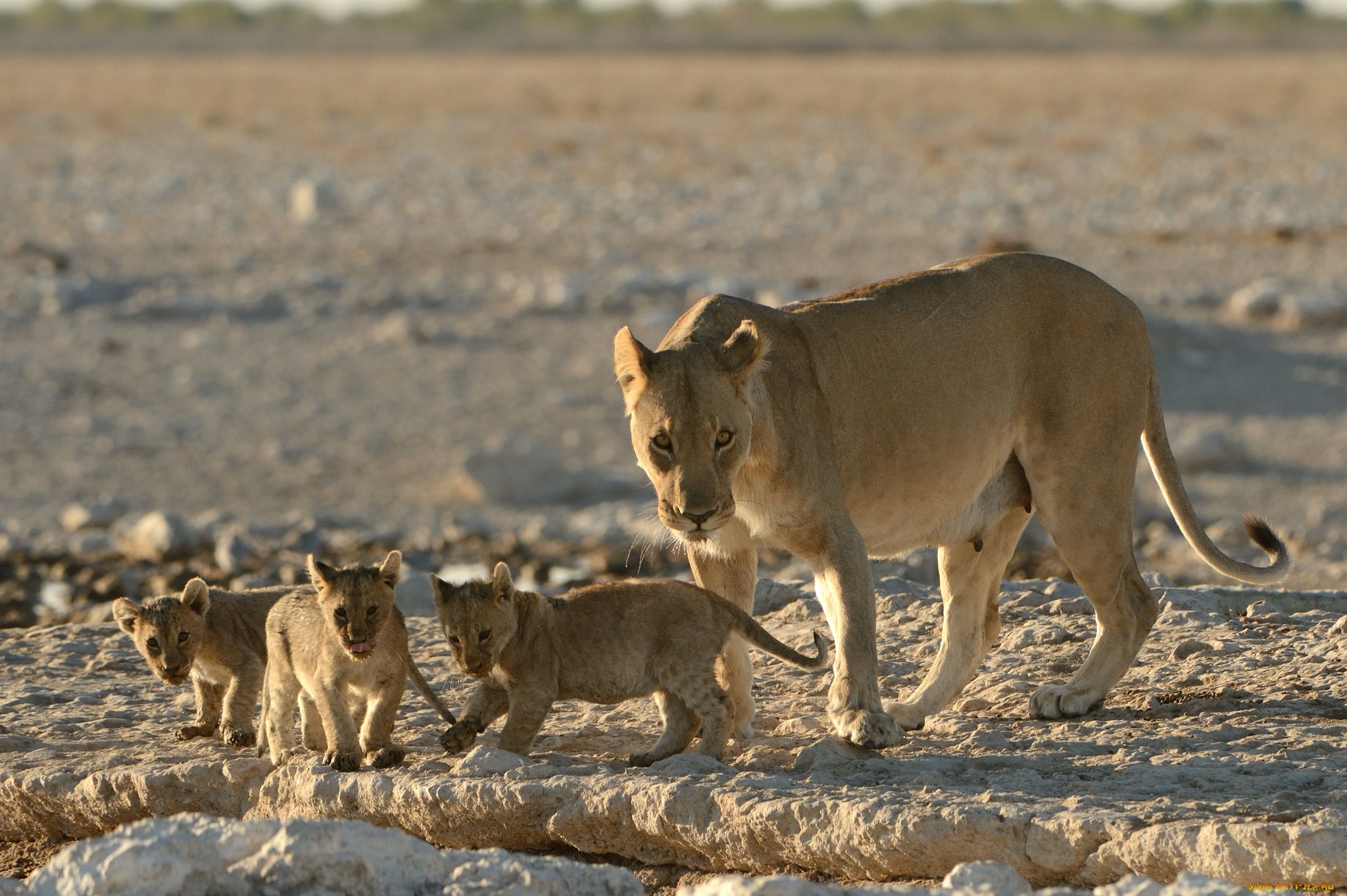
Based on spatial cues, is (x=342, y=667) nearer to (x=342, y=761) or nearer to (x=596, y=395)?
(x=342, y=761)

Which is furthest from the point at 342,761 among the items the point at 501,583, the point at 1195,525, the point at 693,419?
the point at 1195,525

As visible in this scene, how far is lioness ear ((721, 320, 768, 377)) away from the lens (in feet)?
18.6

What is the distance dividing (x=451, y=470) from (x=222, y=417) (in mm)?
2029

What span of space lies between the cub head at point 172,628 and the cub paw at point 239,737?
227 millimetres

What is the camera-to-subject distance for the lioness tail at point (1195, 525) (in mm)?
6734

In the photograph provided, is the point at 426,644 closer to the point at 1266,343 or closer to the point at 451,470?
the point at 451,470

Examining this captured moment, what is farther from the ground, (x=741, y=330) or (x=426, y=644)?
(x=741, y=330)

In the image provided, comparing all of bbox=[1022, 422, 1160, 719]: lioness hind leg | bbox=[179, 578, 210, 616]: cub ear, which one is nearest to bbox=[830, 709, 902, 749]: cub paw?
bbox=[1022, 422, 1160, 719]: lioness hind leg

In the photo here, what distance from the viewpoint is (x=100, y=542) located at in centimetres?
1087

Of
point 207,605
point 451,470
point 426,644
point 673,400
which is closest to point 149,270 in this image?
point 451,470

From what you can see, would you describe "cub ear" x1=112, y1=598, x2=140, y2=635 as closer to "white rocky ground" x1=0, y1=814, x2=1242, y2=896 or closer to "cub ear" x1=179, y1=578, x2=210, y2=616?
"cub ear" x1=179, y1=578, x2=210, y2=616

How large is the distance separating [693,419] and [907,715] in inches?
53.3

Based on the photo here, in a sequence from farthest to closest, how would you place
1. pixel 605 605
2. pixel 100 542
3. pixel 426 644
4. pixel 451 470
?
1. pixel 451 470
2. pixel 100 542
3. pixel 426 644
4. pixel 605 605

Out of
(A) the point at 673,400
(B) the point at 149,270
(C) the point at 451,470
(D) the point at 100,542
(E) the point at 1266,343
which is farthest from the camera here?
(B) the point at 149,270
